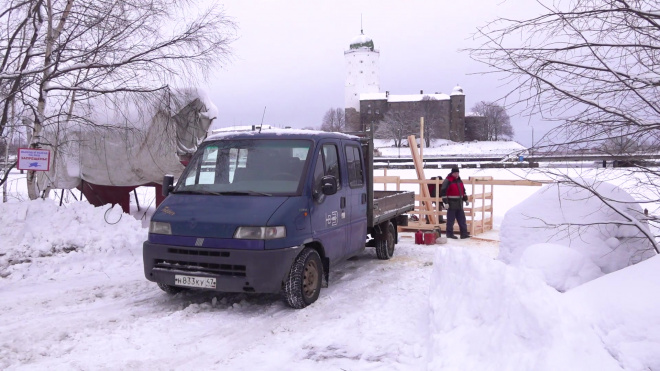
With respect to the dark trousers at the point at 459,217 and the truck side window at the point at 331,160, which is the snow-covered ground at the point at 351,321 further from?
the dark trousers at the point at 459,217

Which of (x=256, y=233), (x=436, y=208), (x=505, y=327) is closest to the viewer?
(x=505, y=327)

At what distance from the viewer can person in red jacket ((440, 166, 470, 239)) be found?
12.5 m

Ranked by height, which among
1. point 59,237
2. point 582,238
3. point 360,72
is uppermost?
point 360,72

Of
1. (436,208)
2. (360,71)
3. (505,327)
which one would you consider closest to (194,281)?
(505,327)

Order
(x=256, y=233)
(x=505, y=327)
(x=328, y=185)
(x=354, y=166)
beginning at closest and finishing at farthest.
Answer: (x=505, y=327), (x=256, y=233), (x=328, y=185), (x=354, y=166)

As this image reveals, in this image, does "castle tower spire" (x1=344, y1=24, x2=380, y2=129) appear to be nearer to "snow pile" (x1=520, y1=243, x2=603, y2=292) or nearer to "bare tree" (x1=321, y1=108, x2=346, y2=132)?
"bare tree" (x1=321, y1=108, x2=346, y2=132)

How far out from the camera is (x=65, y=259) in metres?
8.54

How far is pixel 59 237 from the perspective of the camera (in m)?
9.16

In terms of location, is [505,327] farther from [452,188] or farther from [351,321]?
[452,188]

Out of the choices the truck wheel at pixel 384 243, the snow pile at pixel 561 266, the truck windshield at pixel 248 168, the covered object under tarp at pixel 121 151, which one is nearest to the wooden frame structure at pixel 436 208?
the truck wheel at pixel 384 243

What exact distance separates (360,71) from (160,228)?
9317 centimetres

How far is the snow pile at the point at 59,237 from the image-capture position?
327 inches

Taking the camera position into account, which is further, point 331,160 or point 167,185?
point 331,160

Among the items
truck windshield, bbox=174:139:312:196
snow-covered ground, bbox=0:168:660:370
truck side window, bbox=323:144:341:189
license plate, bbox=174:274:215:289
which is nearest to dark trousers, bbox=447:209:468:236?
snow-covered ground, bbox=0:168:660:370
